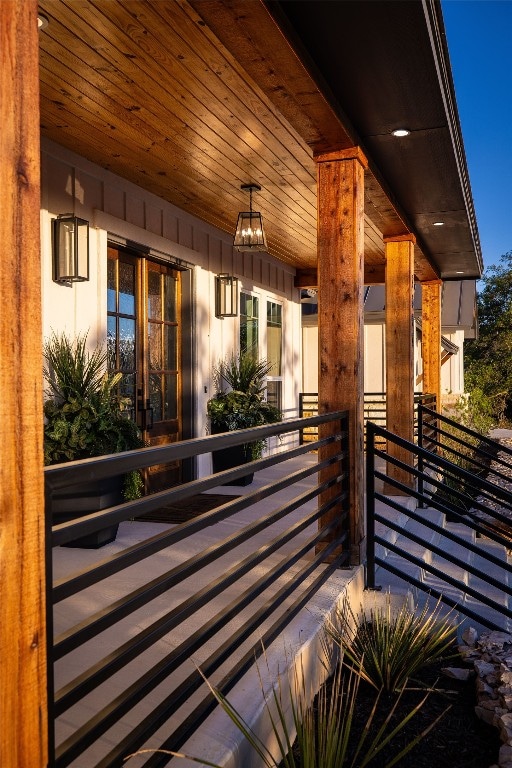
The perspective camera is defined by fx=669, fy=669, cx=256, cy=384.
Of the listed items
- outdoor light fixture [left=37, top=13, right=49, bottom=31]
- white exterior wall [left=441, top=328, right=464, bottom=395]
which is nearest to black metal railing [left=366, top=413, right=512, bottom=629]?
outdoor light fixture [left=37, top=13, right=49, bottom=31]

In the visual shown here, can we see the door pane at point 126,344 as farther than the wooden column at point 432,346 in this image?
No

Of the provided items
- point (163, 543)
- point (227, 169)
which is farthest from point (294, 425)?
point (227, 169)

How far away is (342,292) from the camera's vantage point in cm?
353

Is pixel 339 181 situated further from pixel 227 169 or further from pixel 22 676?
pixel 22 676

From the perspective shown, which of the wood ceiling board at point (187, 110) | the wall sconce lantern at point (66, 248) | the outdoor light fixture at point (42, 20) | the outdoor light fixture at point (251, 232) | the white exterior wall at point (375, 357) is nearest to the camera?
the outdoor light fixture at point (42, 20)

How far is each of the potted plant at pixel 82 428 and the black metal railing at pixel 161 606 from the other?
27cm

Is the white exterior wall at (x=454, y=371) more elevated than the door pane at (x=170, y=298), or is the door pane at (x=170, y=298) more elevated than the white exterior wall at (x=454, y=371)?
the door pane at (x=170, y=298)

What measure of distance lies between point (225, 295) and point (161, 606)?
155 inches

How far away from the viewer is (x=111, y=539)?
399 cm

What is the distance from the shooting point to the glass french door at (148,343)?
4.92m

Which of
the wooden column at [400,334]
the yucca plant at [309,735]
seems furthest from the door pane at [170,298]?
the yucca plant at [309,735]

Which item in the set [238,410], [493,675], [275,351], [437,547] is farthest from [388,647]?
[275,351]

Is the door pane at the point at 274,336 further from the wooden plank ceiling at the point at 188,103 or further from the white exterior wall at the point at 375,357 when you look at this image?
the white exterior wall at the point at 375,357

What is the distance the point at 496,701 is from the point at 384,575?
136 cm
